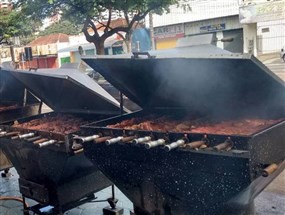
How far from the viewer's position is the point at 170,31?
82.9ft

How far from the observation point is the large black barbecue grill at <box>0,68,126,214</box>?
3334 millimetres

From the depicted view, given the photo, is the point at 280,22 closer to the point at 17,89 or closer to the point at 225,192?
the point at 17,89

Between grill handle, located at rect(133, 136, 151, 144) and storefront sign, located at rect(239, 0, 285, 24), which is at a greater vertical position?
storefront sign, located at rect(239, 0, 285, 24)

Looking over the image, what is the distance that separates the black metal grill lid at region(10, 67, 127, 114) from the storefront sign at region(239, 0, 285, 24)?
1945 centimetres

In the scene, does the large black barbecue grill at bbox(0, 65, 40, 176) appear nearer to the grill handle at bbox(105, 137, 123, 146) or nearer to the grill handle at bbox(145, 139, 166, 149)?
the grill handle at bbox(105, 137, 123, 146)

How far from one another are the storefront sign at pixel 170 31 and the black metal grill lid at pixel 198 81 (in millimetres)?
21926

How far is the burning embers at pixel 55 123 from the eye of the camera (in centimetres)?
374

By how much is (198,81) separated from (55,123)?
1.95 m

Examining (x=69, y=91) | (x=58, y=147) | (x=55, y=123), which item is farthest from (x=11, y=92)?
(x=58, y=147)

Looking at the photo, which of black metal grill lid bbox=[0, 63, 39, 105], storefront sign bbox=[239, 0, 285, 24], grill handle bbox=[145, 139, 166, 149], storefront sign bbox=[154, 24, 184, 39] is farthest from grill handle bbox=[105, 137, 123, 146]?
storefront sign bbox=[154, 24, 184, 39]

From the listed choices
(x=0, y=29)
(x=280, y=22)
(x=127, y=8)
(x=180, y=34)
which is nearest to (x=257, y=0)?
(x=280, y=22)

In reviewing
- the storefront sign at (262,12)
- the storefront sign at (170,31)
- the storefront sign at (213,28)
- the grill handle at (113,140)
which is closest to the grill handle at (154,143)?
the grill handle at (113,140)

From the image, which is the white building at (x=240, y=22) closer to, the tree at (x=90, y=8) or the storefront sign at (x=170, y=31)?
the storefront sign at (x=170, y=31)

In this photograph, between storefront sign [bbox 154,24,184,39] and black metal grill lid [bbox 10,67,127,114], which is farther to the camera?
storefront sign [bbox 154,24,184,39]
